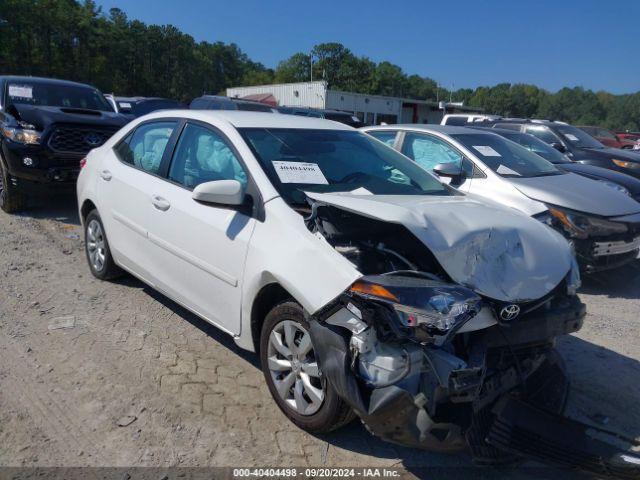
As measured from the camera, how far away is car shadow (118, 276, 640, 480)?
2816 mm

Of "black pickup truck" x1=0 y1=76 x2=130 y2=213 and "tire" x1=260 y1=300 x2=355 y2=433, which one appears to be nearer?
"tire" x1=260 y1=300 x2=355 y2=433

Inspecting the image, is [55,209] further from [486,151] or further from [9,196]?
[486,151]

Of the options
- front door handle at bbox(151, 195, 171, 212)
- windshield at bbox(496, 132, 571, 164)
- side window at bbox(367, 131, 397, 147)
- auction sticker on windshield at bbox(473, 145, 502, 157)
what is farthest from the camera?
windshield at bbox(496, 132, 571, 164)

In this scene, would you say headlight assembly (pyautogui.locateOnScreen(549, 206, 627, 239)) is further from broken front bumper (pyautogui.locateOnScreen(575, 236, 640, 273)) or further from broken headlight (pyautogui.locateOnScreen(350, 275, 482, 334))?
broken headlight (pyautogui.locateOnScreen(350, 275, 482, 334))

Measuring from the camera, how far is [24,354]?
3709 mm

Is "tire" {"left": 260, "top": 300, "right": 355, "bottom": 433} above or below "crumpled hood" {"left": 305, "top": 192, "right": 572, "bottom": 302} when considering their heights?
below

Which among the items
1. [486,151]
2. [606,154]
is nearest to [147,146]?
[486,151]

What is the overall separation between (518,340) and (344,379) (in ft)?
3.08

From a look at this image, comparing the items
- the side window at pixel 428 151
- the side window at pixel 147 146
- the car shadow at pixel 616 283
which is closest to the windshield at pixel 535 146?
the side window at pixel 428 151

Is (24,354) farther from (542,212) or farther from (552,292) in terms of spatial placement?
(542,212)

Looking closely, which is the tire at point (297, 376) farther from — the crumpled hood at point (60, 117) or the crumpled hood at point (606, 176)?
the crumpled hood at point (606, 176)

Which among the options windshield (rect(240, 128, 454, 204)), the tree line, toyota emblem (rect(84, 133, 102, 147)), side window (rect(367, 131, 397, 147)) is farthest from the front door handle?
the tree line

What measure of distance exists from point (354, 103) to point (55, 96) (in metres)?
33.9

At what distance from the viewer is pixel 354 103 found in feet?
134
